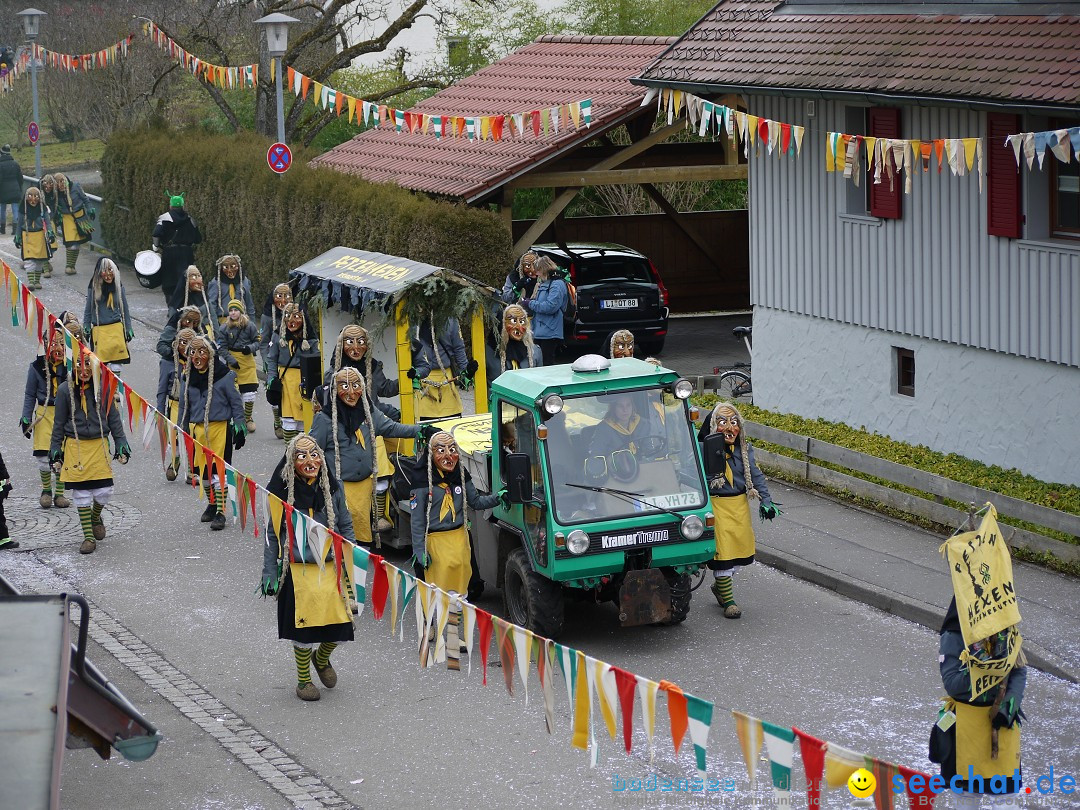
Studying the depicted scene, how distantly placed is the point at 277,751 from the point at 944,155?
9.21 metres

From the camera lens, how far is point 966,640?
7.93 meters

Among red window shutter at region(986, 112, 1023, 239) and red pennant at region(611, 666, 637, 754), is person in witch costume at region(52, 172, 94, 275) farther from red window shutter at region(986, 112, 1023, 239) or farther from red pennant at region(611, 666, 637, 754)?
red pennant at region(611, 666, 637, 754)

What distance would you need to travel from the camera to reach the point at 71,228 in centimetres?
2875

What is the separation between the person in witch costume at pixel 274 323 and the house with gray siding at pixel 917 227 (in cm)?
484

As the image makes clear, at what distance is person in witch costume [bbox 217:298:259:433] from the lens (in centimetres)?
1819

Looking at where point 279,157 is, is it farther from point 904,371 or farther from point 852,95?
point 904,371

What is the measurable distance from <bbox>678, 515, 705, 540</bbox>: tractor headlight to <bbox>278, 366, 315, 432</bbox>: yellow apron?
6.59 metres

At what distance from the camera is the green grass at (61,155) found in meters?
42.8

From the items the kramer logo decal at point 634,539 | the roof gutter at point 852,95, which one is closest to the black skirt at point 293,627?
the kramer logo decal at point 634,539

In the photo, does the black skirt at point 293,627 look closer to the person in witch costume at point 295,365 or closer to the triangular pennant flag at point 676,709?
the triangular pennant flag at point 676,709

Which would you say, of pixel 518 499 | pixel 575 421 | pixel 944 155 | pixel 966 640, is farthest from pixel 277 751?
pixel 944 155

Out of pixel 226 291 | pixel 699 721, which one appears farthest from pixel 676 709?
pixel 226 291

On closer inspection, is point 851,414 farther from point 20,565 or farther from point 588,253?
point 20,565

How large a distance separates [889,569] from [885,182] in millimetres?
4921
